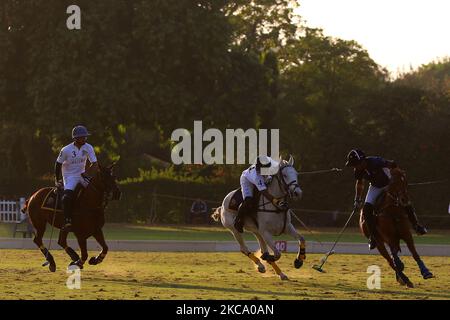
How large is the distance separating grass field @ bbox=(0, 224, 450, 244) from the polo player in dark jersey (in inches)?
559

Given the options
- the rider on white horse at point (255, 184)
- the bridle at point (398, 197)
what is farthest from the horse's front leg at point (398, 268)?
the rider on white horse at point (255, 184)

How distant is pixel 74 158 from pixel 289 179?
3.86 m

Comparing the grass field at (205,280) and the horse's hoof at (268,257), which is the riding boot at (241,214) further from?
the horse's hoof at (268,257)

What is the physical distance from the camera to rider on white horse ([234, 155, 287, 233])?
19.4 meters

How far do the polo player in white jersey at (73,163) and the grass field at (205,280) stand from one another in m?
1.25

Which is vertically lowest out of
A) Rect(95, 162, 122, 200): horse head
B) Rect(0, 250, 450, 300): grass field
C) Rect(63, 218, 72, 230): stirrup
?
Rect(0, 250, 450, 300): grass field

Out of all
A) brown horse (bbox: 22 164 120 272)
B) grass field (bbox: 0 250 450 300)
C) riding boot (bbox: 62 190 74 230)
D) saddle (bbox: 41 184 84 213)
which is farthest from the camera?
saddle (bbox: 41 184 84 213)

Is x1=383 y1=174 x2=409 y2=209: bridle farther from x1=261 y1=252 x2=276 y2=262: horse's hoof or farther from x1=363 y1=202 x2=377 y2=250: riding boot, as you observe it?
x1=261 y1=252 x2=276 y2=262: horse's hoof

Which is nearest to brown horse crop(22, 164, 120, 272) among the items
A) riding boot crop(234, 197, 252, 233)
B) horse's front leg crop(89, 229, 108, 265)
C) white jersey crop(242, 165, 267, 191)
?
horse's front leg crop(89, 229, 108, 265)

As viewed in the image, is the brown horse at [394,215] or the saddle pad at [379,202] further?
the saddle pad at [379,202]

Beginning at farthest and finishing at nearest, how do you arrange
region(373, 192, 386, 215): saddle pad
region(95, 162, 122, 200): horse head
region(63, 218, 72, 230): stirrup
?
region(63, 218, 72, 230): stirrup, region(95, 162, 122, 200): horse head, region(373, 192, 386, 215): saddle pad

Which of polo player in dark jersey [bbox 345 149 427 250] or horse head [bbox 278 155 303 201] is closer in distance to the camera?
polo player in dark jersey [bbox 345 149 427 250]

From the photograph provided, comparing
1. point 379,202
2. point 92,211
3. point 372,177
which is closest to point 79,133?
point 92,211

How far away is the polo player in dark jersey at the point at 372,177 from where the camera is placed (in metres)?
18.3
